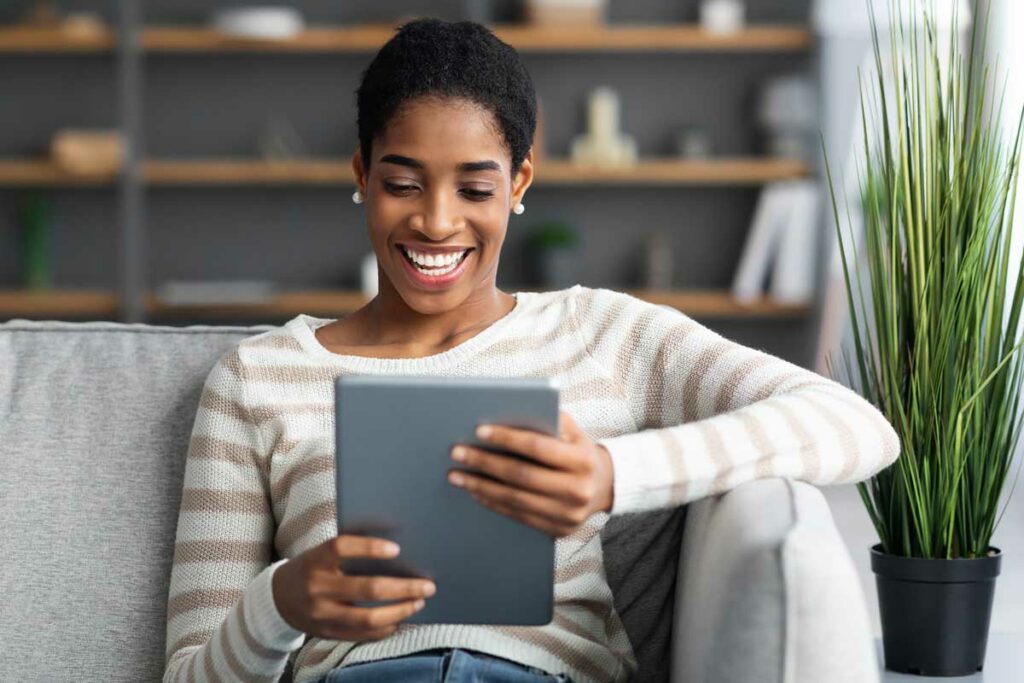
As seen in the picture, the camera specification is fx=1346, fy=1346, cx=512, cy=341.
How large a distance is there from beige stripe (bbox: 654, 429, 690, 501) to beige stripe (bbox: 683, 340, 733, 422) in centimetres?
19

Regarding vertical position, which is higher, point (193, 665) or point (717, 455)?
point (717, 455)

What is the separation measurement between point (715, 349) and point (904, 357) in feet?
1.07

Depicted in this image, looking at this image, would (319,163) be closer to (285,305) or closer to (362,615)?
(285,305)

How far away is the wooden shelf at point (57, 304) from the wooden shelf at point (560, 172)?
47cm

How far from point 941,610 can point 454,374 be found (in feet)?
2.21

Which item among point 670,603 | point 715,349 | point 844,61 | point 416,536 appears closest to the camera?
point 416,536

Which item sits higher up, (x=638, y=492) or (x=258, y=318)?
(x=638, y=492)

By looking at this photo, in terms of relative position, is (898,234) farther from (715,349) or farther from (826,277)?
(826,277)

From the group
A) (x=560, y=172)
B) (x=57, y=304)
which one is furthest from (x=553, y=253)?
(x=57, y=304)

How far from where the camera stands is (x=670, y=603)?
5.10 feet

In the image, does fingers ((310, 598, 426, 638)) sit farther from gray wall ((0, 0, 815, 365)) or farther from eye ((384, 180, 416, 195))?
gray wall ((0, 0, 815, 365))

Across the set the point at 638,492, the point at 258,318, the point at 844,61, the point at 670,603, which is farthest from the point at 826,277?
the point at 638,492

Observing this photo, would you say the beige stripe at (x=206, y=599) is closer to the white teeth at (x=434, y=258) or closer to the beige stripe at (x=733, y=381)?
the white teeth at (x=434, y=258)

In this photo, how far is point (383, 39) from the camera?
4.66 meters
